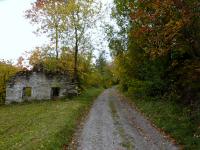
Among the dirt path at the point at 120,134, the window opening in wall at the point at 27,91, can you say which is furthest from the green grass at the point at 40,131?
the window opening in wall at the point at 27,91

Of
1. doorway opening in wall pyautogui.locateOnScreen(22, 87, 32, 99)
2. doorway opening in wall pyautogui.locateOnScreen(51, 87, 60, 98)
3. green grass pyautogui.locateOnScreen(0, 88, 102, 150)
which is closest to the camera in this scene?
green grass pyautogui.locateOnScreen(0, 88, 102, 150)

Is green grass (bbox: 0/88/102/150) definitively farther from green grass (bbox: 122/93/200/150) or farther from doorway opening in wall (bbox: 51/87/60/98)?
doorway opening in wall (bbox: 51/87/60/98)

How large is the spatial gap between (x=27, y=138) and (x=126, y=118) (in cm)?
992

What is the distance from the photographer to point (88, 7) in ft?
164

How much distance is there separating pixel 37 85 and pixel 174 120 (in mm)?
26380

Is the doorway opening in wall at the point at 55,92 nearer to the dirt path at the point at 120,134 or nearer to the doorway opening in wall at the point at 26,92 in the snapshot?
the doorway opening in wall at the point at 26,92

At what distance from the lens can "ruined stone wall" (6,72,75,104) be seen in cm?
4819

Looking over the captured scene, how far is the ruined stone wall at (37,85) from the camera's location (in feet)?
158

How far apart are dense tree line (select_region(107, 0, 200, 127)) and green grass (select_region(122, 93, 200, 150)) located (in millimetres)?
707

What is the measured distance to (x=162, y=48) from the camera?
83.7 ft

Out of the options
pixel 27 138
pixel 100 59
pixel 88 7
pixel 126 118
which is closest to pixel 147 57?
pixel 126 118

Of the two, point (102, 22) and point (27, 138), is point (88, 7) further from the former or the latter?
point (27, 138)

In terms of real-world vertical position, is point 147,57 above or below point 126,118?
above

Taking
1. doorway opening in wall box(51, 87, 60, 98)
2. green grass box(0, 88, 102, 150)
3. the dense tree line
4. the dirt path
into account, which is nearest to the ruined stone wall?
doorway opening in wall box(51, 87, 60, 98)
